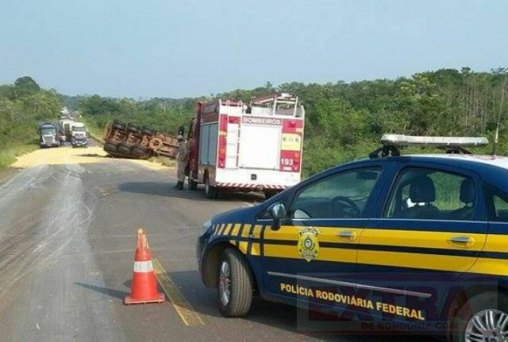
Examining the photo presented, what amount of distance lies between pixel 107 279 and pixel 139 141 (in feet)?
138

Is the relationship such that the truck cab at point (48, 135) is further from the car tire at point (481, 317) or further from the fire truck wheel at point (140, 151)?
the car tire at point (481, 317)

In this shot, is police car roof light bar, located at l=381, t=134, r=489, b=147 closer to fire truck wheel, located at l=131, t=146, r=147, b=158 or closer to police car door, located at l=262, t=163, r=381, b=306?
police car door, located at l=262, t=163, r=381, b=306

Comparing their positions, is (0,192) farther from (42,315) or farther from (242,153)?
(42,315)

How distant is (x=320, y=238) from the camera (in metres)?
5.88

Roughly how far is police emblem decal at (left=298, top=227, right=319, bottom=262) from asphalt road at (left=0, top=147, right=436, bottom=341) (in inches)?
29.1

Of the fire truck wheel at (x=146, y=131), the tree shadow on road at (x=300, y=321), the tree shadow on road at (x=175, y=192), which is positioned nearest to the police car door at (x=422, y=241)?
the tree shadow on road at (x=300, y=321)

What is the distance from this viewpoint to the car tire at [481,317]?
4.69m

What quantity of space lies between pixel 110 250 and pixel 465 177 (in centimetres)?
724

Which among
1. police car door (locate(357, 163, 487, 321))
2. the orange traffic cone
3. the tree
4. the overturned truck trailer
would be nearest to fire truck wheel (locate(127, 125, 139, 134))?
the overturned truck trailer

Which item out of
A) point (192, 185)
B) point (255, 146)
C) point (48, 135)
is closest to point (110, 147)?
point (48, 135)

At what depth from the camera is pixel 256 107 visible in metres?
20.2

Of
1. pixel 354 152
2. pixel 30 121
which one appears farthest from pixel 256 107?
pixel 30 121

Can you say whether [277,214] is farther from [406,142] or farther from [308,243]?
[406,142]

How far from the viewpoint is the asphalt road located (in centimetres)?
635
